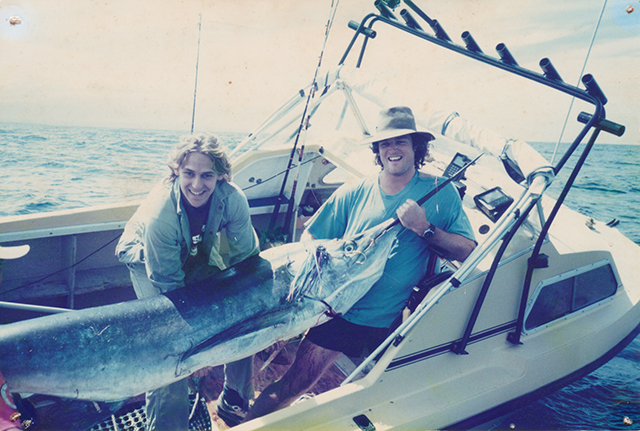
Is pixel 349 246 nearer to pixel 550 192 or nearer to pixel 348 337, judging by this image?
pixel 348 337

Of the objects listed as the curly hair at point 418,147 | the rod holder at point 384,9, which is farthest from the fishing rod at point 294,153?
the curly hair at point 418,147

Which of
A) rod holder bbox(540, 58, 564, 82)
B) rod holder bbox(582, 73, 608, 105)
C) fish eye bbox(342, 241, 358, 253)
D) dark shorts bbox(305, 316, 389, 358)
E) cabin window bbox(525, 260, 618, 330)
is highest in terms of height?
rod holder bbox(540, 58, 564, 82)

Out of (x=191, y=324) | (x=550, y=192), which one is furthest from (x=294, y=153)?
(x=550, y=192)

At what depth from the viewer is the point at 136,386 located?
207 cm

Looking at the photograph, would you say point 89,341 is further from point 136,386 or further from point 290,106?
point 290,106

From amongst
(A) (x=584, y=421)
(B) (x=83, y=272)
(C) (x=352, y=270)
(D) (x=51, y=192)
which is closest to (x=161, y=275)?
(C) (x=352, y=270)

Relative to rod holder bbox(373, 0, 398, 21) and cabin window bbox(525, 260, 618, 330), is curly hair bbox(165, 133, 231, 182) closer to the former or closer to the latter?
rod holder bbox(373, 0, 398, 21)

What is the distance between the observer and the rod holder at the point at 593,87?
2.15 metres

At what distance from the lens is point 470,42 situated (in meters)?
2.49

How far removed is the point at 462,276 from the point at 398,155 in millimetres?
817

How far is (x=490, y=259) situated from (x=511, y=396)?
3.01 ft

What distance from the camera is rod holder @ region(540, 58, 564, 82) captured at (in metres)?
2.25

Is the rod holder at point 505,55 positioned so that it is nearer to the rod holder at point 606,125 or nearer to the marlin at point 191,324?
the rod holder at point 606,125

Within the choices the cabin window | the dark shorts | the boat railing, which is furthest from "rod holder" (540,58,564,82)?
the dark shorts
